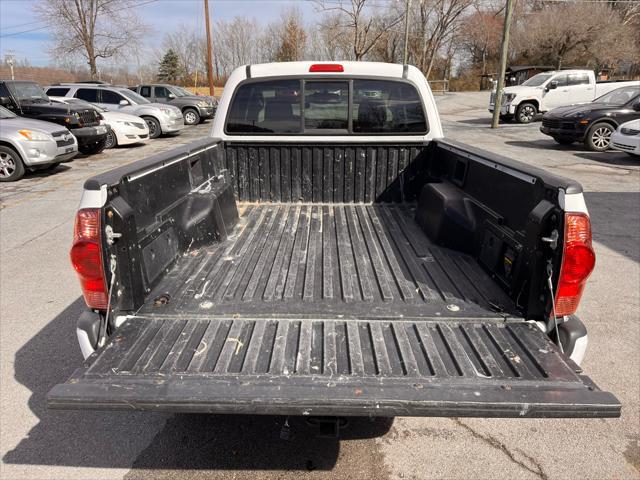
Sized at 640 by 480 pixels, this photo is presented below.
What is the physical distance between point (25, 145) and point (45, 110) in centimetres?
261

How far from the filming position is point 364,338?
7.06ft

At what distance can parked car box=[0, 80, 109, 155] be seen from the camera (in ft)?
37.6

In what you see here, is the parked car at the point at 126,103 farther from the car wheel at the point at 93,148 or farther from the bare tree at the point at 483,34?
the bare tree at the point at 483,34

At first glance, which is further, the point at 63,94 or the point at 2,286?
the point at 63,94

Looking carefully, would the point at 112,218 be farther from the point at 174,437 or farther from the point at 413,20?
the point at 413,20

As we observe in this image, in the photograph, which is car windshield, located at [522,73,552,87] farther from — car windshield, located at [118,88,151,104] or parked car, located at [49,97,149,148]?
car windshield, located at [118,88,151,104]

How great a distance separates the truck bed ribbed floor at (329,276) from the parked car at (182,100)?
61.1ft

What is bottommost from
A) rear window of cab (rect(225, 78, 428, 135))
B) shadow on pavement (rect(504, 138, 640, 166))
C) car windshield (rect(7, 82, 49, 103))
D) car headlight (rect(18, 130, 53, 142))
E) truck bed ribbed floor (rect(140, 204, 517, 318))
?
truck bed ribbed floor (rect(140, 204, 517, 318))

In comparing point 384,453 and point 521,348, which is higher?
point 521,348

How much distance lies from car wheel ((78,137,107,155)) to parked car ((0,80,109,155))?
Answer: 1.72 feet

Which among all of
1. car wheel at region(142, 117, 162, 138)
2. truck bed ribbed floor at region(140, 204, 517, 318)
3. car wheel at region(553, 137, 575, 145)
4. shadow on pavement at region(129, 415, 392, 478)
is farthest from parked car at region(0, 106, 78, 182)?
car wheel at region(553, 137, 575, 145)

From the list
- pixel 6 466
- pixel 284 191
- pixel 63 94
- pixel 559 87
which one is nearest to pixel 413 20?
pixel 559 87

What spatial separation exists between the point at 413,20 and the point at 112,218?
5434 centimetres

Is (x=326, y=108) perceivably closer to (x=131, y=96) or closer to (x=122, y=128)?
(x=122, y=128)
